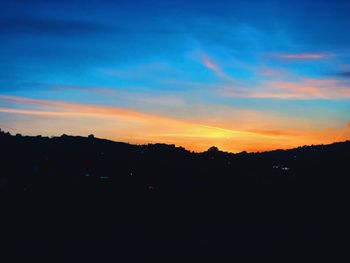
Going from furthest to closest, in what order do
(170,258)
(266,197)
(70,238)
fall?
(266,197) < (70,238) < (170,258)

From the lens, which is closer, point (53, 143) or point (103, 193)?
point (103, 193)

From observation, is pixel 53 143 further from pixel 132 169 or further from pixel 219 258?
pixel 219 258

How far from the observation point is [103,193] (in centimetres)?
5609

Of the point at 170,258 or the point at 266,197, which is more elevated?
the point at 266,197

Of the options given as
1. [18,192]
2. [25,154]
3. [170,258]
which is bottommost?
[170,258]

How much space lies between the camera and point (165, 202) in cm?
5472

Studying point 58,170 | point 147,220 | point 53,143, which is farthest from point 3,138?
point 147,220

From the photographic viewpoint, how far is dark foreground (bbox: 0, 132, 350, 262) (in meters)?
39.8

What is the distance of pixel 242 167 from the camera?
237 ft

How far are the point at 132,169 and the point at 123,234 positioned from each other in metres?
26.5

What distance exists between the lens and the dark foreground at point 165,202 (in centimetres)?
3981

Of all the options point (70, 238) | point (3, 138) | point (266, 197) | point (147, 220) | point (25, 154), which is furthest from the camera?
point (3, 138)

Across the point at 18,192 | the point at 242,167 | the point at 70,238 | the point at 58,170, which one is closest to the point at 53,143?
the point at 58,170

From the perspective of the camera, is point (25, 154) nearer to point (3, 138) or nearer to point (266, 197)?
point (3, 138)
